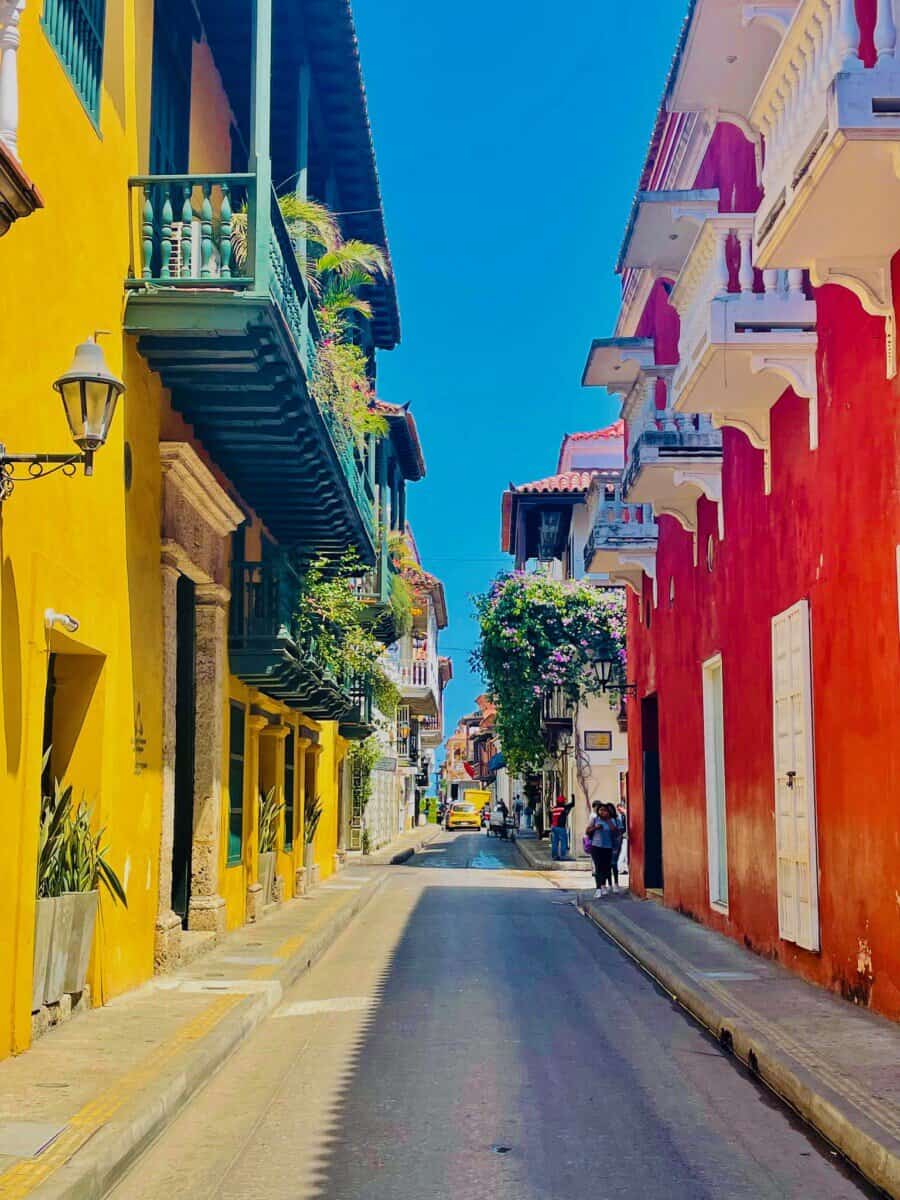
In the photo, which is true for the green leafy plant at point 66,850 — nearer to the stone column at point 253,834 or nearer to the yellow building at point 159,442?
the yellow building at point 159,442

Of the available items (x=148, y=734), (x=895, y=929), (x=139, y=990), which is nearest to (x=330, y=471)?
(x=148, y=734)

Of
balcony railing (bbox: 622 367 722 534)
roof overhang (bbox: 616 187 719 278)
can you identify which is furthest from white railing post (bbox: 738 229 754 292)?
balcony railing (bbox: 622 367 722 534)

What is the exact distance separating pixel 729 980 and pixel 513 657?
24317mm

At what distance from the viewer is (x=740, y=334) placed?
11.2 metres

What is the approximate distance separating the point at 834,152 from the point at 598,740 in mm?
27662

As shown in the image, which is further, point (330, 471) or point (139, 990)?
point (330, 471)

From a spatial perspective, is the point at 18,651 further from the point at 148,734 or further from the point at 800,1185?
the point at 800,1185

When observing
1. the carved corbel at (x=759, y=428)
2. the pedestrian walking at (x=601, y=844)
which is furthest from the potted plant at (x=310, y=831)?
the carved corbel at (x=759, y=428)

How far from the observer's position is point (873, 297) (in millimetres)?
9094

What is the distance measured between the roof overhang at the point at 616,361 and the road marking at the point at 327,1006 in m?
10.7

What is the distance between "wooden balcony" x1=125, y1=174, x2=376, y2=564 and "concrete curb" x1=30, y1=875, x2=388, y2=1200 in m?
5.03

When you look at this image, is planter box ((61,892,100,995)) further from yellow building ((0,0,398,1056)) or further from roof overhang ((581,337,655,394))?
roof overhang ((581,337,655,394))

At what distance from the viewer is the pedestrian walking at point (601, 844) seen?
21.3 m

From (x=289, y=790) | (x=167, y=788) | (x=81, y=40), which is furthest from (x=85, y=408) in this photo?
(x=289, y=790)
